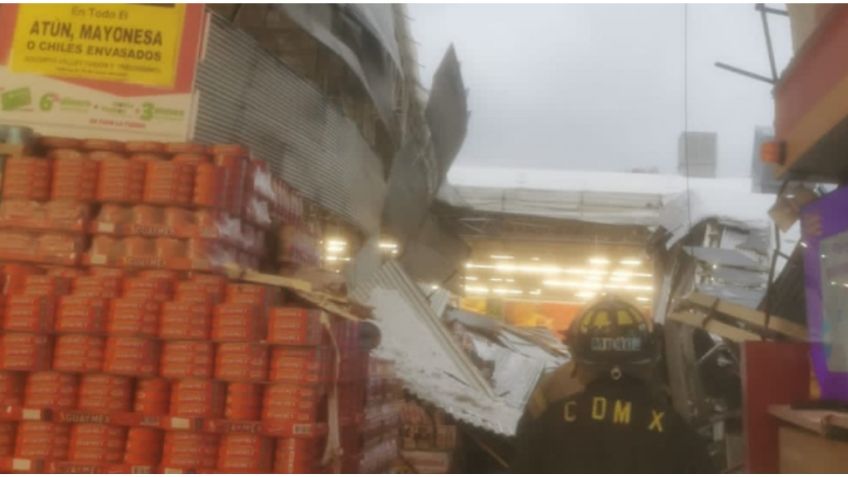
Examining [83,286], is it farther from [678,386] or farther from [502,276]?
[502,276]

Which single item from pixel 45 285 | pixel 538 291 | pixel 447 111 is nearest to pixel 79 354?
pixel 45 285

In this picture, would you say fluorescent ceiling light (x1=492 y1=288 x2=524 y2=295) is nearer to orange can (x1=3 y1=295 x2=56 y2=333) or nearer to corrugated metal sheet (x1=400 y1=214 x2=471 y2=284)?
corrugated metal sheet (x1=400 y1=214 x2=471 y2=284)

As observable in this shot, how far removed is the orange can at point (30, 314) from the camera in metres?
4.56

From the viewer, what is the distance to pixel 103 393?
4.57m

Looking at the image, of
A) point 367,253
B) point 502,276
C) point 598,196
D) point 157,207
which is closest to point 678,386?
point 367,253

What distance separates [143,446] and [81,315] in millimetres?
857

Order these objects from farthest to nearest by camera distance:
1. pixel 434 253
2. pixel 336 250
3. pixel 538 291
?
pixel 538 291, pixel 434 253, pixel 336 250

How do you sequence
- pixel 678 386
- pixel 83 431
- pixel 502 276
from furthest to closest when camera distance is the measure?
pixel 502 276, pixel 678 386, pixel 83 431

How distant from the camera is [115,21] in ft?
18.6

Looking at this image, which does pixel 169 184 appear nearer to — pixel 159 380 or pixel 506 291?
pixel 159 380

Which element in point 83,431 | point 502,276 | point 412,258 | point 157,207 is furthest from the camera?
point 502,276

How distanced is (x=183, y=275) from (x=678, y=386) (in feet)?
21.5

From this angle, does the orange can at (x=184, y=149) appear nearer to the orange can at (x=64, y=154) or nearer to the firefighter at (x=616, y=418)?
the orange can at (x=64, y=154)

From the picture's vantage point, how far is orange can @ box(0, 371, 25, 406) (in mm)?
4578
